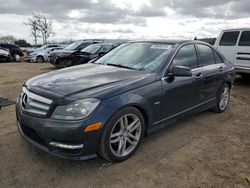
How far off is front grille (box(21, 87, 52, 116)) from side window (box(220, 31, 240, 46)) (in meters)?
7.95

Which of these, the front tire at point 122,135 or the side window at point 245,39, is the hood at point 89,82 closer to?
the front tire at point 122,135

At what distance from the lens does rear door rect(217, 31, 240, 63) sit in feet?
30.9

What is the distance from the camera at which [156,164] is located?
141 inches

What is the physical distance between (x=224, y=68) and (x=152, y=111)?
2592 mm

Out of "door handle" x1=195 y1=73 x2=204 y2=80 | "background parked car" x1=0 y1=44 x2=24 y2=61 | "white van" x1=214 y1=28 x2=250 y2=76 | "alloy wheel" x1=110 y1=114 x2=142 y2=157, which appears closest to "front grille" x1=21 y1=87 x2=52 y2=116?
"alloy wheel" x1=110 y1=114 x2=142 y2=157

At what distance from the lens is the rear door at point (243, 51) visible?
9.00m

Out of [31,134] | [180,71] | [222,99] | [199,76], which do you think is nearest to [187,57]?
[199,76]

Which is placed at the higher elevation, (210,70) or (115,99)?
(210,70)

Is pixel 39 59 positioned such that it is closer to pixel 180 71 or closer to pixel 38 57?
pixel 38 57

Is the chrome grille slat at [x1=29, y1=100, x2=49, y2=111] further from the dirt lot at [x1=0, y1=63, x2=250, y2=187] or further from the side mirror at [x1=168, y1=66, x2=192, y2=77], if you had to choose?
the side mirror at [x1=168, y1=66, x2=192, y2=77]

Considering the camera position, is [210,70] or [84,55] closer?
[210,70]

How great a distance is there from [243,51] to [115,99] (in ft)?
23.6

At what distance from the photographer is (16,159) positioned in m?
3.63

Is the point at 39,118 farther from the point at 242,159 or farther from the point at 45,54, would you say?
the point at 45,54
